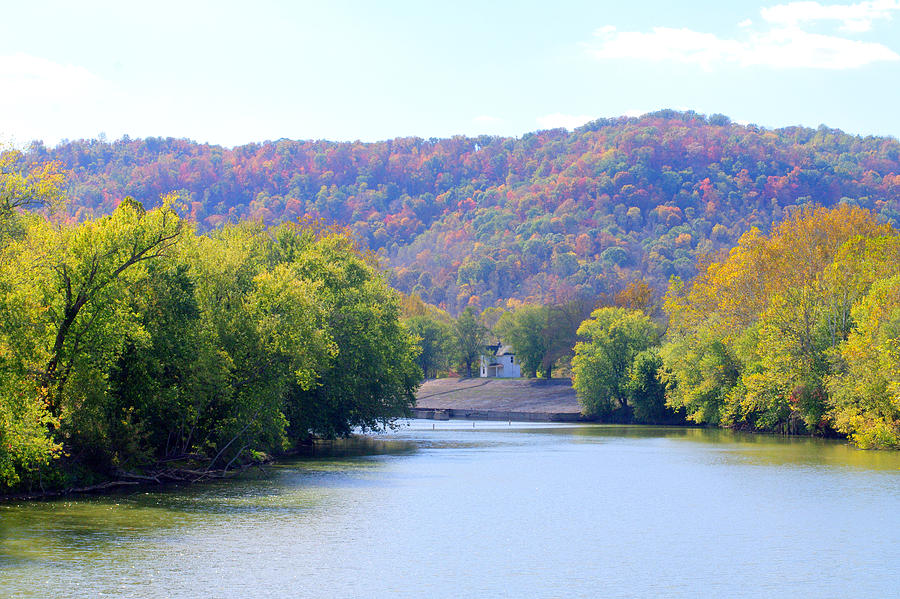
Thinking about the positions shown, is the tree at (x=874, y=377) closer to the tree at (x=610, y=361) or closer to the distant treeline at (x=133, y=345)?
the distant treeline at (x=133, y=345)

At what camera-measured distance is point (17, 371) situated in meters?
32.2

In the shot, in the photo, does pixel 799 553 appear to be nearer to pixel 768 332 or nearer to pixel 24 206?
pixel 24 206

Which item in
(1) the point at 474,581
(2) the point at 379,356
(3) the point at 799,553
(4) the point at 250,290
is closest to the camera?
(1) the point at 474,581

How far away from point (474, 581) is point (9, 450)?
15371 millimetres

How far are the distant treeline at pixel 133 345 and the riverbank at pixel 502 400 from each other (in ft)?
212

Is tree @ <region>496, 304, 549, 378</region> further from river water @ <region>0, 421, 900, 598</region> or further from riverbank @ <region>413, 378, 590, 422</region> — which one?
river water @ <region>0, 421, 900, 598</region>

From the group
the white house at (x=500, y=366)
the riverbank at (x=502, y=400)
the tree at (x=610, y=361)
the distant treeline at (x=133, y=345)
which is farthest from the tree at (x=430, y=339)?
the distant treeline at (x=133, y=345)

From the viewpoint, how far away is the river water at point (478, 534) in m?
24.8

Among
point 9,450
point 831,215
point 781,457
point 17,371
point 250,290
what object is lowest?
point 781,457

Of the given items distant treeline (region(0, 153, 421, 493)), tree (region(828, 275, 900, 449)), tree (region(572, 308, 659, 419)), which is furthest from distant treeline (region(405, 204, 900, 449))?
distant treeline (region(0, 153, 421, 493))

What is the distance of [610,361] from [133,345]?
70.1m

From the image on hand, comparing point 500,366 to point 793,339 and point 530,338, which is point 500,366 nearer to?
point 530,338

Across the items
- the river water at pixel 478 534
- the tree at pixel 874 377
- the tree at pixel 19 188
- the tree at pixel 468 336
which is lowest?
the river water at pixel 478 534

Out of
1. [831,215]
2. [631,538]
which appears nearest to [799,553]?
[631,538]
